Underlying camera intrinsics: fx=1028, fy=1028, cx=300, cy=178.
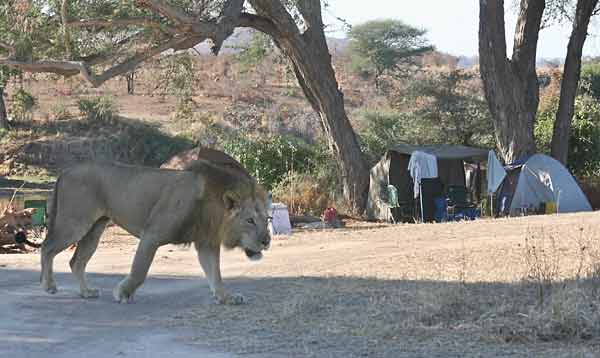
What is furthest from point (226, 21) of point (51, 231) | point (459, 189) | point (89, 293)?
point (89, 293)

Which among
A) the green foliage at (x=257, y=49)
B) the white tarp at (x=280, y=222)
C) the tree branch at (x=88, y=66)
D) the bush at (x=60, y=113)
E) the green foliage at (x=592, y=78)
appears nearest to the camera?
the tree branch at (x=88, y=66)

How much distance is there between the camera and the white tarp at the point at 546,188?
25.8m

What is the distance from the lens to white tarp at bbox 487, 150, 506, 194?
25906 millimetres

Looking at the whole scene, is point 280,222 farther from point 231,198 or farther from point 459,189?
point 231,198

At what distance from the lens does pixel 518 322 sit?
8.81m

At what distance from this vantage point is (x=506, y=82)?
26969 millimetres

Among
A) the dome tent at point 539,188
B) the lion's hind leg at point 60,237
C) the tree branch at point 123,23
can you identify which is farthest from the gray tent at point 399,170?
the lion's hind leg at point 60,237

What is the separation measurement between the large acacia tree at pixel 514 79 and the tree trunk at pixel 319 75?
3855 mm

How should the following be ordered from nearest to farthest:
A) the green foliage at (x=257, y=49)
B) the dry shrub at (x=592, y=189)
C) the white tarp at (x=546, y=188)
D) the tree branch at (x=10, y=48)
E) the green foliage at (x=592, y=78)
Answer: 1. the tree branch at (x=10, y=48)
2. the white tarp at (x=546, y=188)
3. the dry shrub at (x=592, y=189)
4. the green foliage at (x=257, y=49)
5. the green foliage at (x=592, y=78)

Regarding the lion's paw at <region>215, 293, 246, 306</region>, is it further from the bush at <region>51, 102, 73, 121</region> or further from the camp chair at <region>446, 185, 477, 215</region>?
the bush at <region>51, 102, 73, 121</region>

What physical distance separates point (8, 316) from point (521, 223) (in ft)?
36.1

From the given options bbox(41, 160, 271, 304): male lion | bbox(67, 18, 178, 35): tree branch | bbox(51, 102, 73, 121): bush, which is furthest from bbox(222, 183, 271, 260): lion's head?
bbox(51, 102, 73, 121): bush

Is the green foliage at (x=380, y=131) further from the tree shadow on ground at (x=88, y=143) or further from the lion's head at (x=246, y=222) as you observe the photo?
the lion's head at (x=246, y=222)

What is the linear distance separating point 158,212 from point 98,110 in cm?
3497
